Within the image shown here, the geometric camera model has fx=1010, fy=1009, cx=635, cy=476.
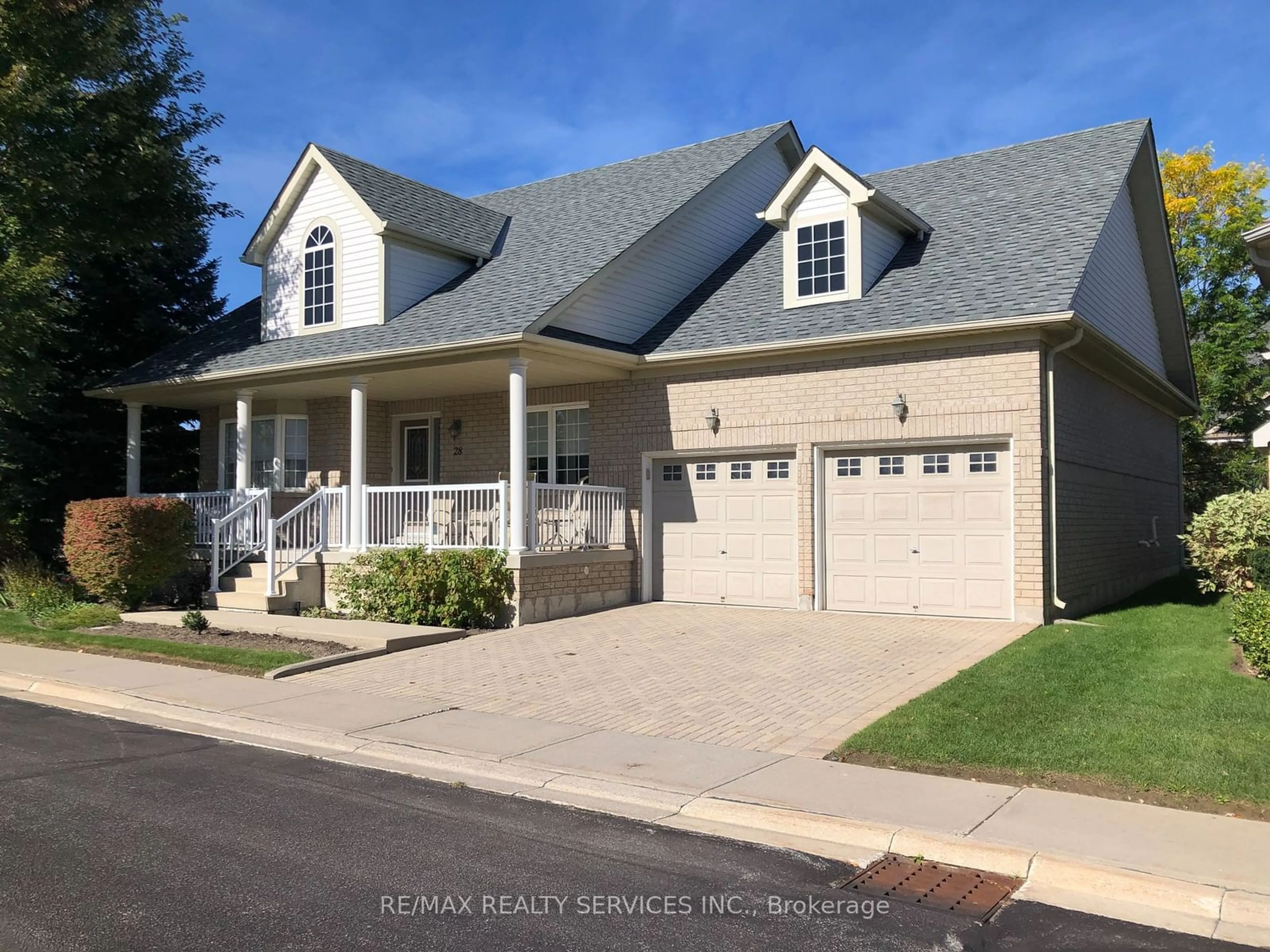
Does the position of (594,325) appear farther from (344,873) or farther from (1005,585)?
(344,873)

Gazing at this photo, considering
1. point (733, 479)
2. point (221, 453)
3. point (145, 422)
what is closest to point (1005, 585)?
point (733, 479)

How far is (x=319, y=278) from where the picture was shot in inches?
729

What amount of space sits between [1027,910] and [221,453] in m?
19.9

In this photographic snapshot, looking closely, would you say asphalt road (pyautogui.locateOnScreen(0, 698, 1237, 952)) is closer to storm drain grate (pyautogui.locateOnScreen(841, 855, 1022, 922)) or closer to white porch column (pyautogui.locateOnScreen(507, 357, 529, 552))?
storm drain grate (pyautogui.locateOnScreen(841, 855, 1022, 922))

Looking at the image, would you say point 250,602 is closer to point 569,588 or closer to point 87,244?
point 569,588

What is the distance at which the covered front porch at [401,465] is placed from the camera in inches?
599

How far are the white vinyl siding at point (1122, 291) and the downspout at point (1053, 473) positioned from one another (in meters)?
0.55

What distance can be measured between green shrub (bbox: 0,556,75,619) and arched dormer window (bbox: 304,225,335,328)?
614 cm

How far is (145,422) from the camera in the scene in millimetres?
23656

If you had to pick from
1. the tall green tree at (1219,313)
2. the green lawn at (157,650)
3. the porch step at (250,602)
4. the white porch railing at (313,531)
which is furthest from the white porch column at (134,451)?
the tall green tree at (1219,313)

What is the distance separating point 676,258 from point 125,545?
33.4ft

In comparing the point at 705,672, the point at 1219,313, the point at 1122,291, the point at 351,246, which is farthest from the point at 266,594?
the point at 1219,313

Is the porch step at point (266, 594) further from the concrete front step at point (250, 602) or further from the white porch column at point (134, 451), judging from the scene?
the white porch column at point (134, 451)

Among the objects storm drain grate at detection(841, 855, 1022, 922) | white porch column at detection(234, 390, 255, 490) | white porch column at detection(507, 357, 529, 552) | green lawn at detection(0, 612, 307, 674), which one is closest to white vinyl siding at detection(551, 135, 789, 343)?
white porch column at detection(507, 357, 529, 552)
